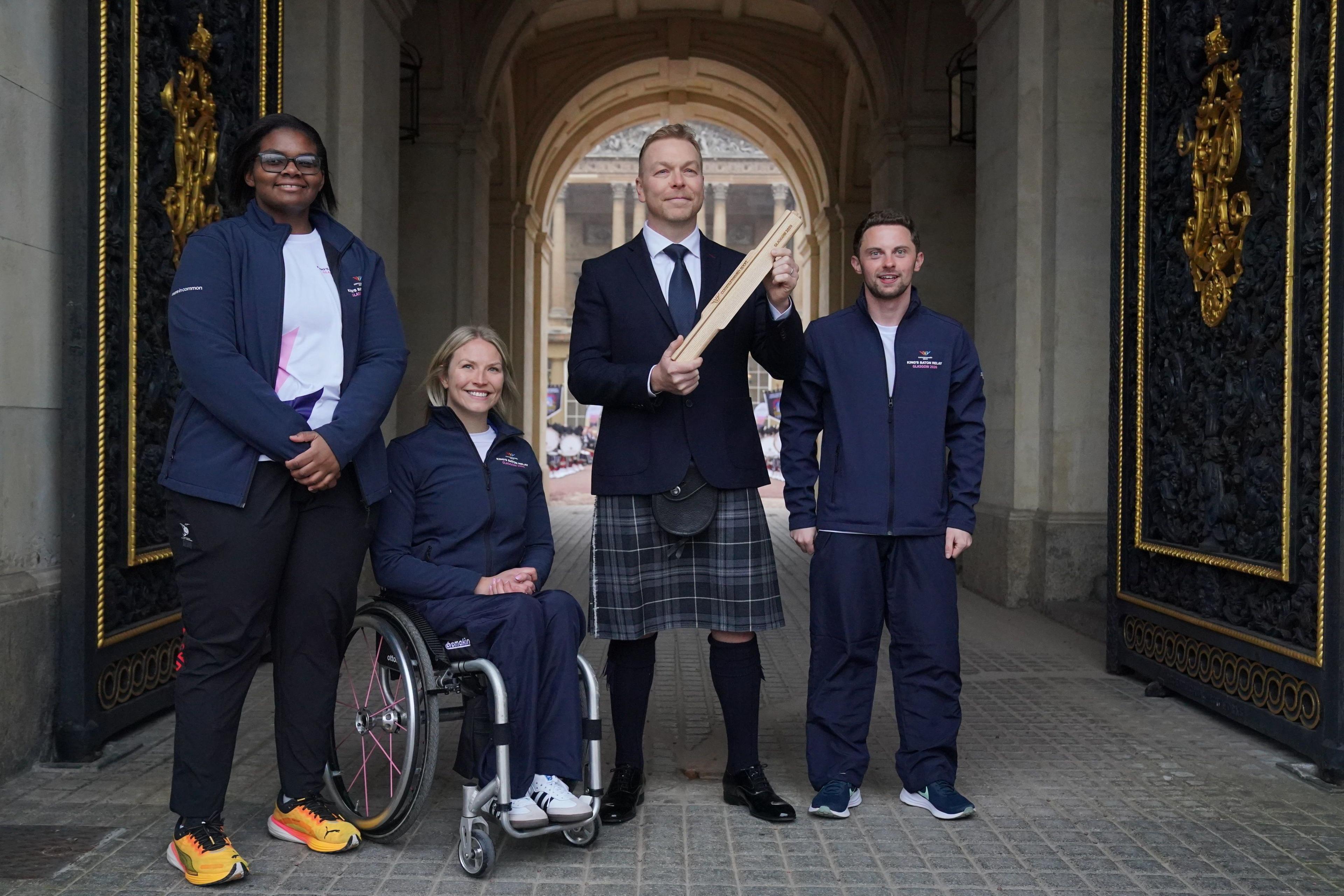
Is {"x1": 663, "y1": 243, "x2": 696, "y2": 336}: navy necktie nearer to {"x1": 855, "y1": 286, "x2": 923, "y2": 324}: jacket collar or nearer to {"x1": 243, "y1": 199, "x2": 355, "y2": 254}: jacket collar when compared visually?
{"x1": 855, "y1": 286, "x2": 923, "y2": 324}: jacket collar

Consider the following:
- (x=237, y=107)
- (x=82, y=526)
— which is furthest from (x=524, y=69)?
(x=82, y=526)

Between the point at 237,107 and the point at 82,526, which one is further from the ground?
the point at 237,107

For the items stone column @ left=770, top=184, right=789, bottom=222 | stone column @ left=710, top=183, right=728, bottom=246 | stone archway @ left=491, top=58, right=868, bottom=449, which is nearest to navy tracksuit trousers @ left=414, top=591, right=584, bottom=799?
stone archway @ left=491, top=58, right=868, bottom=449

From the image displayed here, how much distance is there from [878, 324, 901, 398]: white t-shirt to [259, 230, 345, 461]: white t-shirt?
1719 millimetres

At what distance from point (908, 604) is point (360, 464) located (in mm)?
1787

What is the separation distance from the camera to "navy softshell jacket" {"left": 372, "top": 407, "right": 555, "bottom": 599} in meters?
3.66

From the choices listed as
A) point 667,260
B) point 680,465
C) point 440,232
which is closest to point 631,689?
point 680,465

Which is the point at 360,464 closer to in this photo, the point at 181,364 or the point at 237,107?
the point at 181,364

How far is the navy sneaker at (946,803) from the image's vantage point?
3926 millimetres

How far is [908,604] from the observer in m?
4.07

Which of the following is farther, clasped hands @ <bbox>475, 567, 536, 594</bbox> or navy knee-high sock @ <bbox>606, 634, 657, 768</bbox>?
navy knee-high sock @ <bbox>606, 634, 657, 768</bbox>

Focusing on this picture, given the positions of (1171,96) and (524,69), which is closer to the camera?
(1171,96)

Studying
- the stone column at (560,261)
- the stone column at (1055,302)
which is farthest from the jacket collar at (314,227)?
the stone column at (560,261)

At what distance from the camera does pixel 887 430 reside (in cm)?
405
